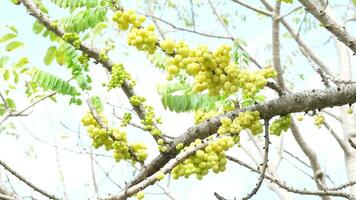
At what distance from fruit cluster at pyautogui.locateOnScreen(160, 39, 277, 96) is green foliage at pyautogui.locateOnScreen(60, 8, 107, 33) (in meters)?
1.46

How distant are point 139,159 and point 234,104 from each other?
690mm

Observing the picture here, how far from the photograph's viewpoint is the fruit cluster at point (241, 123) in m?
2.80

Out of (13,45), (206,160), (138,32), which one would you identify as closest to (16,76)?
(13,45)

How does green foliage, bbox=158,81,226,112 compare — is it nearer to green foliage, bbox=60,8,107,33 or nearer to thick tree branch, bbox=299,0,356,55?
green foliage, bbox=60,8,107,33

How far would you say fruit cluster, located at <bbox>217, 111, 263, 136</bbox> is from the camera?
280 centimetres

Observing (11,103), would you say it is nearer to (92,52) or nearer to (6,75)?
(6,75)

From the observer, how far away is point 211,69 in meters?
2.67

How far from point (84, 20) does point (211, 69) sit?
1728 millimetres

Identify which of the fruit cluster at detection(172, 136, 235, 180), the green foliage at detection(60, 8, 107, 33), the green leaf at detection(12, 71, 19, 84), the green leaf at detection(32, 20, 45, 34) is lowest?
the fruit cluster at detection(172, 136, 235, 180)

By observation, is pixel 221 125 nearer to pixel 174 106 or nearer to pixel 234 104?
pixel 234 104

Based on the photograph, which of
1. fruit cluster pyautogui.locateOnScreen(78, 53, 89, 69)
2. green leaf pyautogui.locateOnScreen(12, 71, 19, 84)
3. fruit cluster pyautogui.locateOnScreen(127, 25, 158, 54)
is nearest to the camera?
fruit cluster pyautogui.locateOnScreen(127, 25, 158, 54)

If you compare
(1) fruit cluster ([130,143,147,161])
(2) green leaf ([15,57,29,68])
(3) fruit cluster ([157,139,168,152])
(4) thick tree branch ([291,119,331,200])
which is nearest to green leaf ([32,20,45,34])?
(2) green leaf ([15,57,29,68])

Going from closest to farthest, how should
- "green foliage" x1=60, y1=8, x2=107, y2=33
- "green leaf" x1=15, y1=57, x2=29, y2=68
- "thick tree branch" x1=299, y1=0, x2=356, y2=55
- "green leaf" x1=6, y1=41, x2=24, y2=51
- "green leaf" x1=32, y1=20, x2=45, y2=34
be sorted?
"thick tree branch" x1=299, y1=0, x2=356, y2=55 < "green foliage" x1=60, y1=8, x2=107, y2=33 < "green leaf" x1=32, y1=20, x2=45, y2=34 < "green leaf" x1=6, y1=41, x2=24, y2=51 < "green leaf" x1=15, y1=57, x2=29, y2=68

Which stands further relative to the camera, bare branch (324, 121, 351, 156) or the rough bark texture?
bare branch (324, 121, 351, 156)
